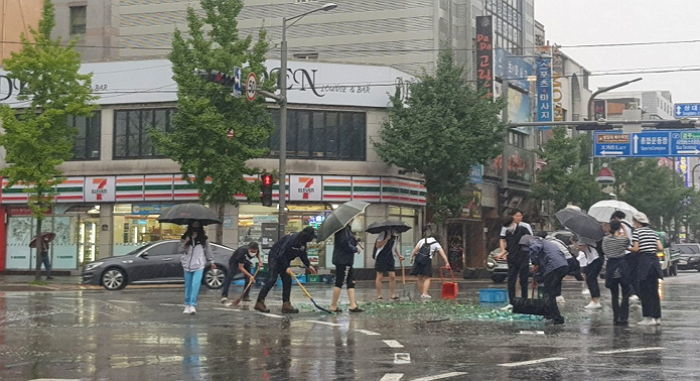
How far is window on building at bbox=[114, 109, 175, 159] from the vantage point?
35.0 m

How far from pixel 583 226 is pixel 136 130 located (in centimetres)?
2280

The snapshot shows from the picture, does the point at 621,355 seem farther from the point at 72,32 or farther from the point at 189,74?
the point at 72,32

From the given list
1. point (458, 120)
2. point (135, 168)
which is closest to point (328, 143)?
point (458, 120)

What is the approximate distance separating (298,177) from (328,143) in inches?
73.1

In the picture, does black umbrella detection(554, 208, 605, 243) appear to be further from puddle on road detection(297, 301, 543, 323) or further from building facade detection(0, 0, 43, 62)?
A: building facade detection(0, 0, 43, 62)

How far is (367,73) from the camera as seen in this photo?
116 feet

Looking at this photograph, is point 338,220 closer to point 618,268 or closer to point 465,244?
point 618,268

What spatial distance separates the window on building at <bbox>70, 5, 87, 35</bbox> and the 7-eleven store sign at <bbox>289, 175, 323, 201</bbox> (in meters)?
18.4

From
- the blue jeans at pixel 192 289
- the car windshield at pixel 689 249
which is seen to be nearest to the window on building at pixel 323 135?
the blue jeans at pixel 192 289

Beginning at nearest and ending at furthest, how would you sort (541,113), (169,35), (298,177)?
(298,177), (169,35), (541,113)

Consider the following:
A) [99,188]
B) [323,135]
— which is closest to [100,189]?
[99,188]

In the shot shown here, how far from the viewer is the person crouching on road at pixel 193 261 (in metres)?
15.5

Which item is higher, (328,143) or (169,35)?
(169,35)

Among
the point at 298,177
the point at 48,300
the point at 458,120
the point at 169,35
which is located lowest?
the point at 48,300
